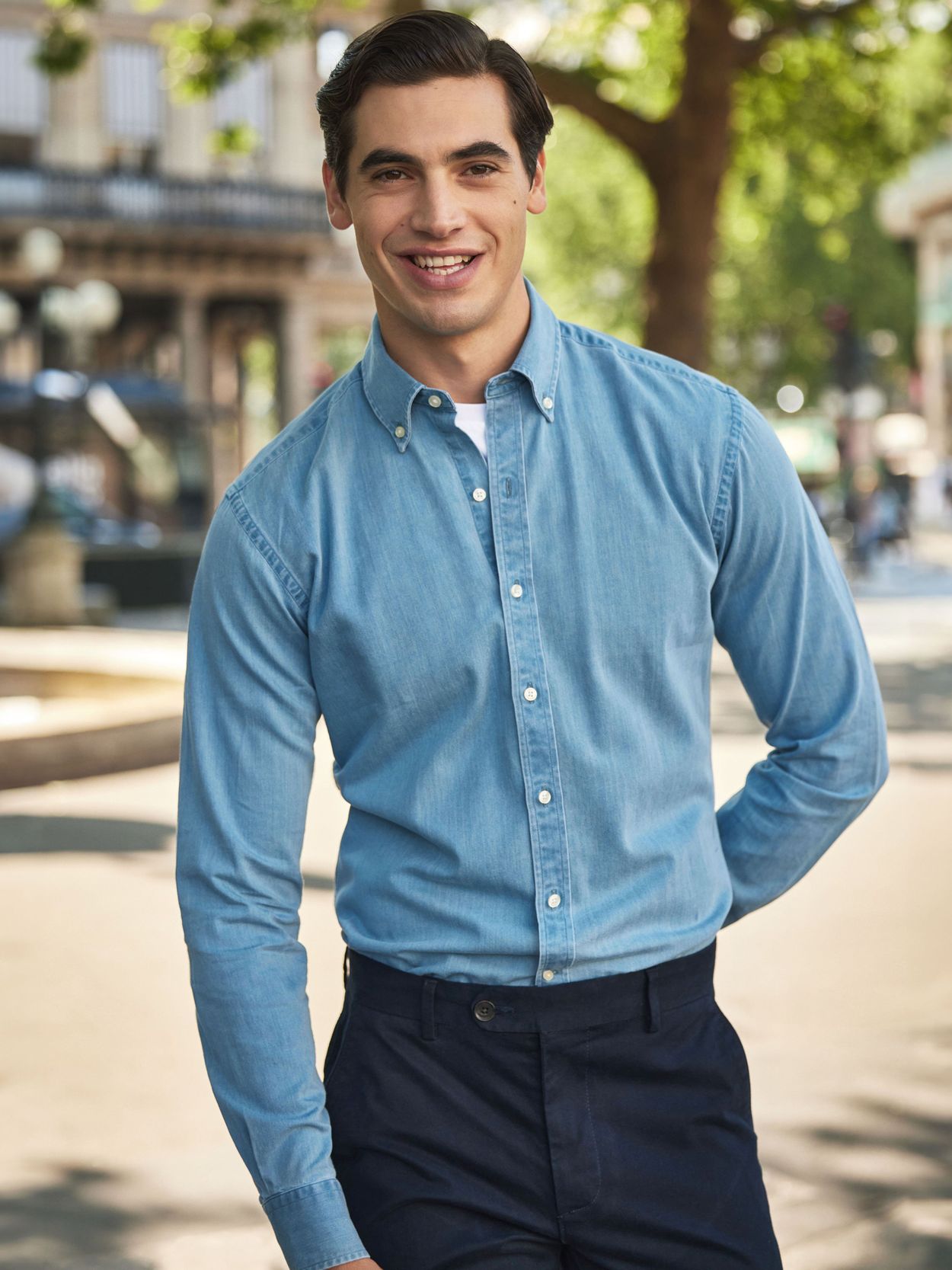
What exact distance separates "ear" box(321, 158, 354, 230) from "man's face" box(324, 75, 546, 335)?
8 cm

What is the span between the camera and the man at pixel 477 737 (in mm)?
2025

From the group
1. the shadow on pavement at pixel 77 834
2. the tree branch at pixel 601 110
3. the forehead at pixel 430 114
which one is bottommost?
the shadow on pavement at pixel 77 834

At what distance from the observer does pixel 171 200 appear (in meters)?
38.6

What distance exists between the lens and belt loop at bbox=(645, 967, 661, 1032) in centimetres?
207

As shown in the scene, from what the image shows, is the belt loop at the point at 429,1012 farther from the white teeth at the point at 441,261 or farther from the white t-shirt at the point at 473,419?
the white teeth at the point at 441,261

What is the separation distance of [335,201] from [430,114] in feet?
0.74

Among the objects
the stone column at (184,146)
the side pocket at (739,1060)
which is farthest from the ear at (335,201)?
the stone column at (184,146)

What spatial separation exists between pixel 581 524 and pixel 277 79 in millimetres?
39097

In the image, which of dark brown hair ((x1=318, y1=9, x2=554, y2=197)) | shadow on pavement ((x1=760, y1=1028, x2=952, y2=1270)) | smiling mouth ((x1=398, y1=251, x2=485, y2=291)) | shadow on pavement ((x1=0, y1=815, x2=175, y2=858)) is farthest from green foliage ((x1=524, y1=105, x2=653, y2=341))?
smiling mouth ((x1=398, y1=251, x2=485, y2=291))

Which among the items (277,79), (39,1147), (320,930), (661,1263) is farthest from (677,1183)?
(277,79)

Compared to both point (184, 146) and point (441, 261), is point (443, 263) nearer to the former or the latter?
point (441, 261)

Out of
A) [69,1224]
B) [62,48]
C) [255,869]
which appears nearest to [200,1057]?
[69,1224]

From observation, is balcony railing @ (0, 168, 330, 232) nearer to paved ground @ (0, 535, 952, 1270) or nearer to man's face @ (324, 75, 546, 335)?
paved ground @ (0, 535, 952, 1270)

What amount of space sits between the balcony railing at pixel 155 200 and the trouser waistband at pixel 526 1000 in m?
36.7
